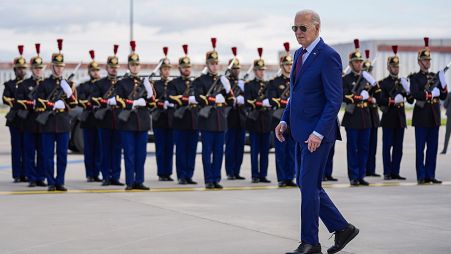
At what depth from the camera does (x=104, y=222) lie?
1074 cm

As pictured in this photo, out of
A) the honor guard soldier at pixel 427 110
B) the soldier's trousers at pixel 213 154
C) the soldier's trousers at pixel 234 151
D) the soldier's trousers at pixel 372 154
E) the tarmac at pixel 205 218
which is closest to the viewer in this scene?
the tarmac at pixel 205 218

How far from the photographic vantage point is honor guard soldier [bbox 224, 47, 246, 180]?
55.9ft

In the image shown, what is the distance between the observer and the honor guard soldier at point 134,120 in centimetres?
1470

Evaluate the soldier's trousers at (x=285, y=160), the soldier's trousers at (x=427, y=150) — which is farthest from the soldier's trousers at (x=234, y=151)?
the soldier's trousers at (x=427, y=150)

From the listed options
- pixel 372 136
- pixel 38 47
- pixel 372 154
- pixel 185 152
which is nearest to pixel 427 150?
pixel 372 154

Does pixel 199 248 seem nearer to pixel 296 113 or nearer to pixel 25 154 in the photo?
pixel 296 113

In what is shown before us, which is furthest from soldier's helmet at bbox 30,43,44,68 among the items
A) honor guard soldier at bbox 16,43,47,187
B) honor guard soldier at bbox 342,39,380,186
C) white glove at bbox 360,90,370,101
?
white glove at bbox 360,90,370,101

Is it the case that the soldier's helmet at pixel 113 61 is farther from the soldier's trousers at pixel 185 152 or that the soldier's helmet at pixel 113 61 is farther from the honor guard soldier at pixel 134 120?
the soldier's trousers at pixel 185 152

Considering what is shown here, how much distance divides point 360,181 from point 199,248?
23.6 feet

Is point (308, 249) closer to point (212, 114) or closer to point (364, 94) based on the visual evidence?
point (212, 114)

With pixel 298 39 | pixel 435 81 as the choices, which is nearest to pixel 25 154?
pixel 435 81

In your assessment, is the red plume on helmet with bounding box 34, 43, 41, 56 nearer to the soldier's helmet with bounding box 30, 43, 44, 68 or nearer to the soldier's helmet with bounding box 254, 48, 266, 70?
the soldier's helmet with bounding box 30, 43, 44, 68

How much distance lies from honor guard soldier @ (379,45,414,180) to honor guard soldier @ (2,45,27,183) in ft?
18.3

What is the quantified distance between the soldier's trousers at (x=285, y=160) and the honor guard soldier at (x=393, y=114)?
1845mm
